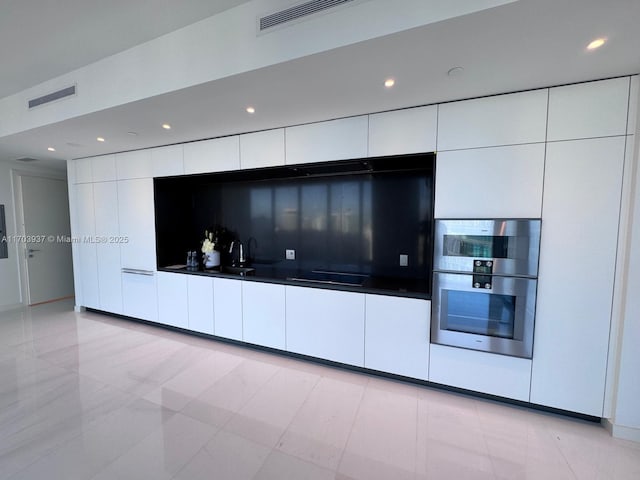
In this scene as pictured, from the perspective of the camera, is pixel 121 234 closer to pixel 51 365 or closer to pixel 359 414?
pixel 51 365

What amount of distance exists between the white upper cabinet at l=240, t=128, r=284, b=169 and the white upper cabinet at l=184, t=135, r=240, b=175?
92 mm

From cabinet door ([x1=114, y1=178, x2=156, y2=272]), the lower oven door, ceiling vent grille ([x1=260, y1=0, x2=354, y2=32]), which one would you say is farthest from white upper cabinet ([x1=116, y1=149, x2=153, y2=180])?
the lower oven door

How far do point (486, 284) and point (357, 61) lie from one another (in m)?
1.77

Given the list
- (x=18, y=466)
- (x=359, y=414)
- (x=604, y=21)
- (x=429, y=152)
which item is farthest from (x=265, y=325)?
Answer: (x=604, y=21)

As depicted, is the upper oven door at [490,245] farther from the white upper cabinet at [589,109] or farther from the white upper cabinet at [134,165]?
the white upper cabinet at [134,165]

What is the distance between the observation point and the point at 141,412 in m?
1.94

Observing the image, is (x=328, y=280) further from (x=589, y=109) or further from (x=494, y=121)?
(x=589, y=109)

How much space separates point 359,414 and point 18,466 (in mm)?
2065

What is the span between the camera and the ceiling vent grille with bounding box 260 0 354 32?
138 cm

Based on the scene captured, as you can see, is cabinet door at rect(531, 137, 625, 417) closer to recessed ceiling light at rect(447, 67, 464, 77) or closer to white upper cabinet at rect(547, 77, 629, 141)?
white upper cabinet at rect(547, 77, 629, 141)

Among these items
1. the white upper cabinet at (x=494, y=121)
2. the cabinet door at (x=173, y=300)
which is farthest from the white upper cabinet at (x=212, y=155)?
the white upper cabinet at (x=494, y=121)

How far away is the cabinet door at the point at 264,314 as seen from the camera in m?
2.68

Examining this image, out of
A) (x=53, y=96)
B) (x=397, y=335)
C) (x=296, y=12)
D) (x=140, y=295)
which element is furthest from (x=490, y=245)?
(x=140, y=295)

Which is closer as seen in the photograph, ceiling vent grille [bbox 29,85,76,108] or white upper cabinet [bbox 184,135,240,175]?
ceiling vent grille [bbox 29,85,76,108]
